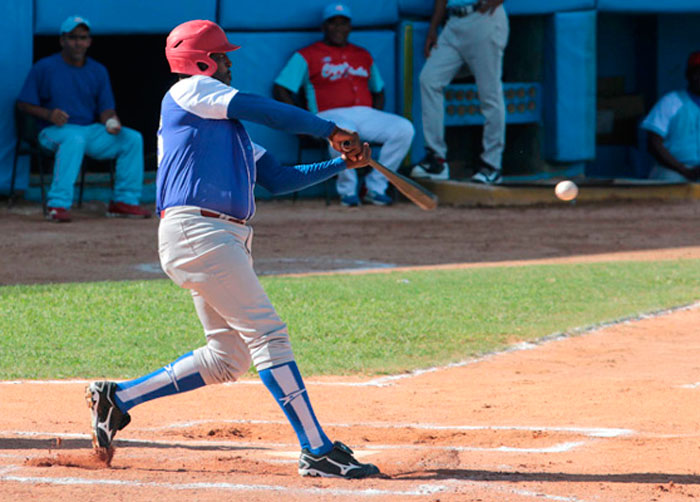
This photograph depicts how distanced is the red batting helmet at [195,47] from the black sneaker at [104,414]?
1286 mm

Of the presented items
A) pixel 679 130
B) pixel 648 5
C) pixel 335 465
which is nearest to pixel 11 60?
pixel 648 5

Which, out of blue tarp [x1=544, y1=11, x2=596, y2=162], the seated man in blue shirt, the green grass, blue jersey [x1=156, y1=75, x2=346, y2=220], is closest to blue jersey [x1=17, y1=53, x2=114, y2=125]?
the seated man in blue shirt

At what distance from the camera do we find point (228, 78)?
15.0 feet

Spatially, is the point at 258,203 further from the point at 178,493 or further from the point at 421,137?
the point at 178,493

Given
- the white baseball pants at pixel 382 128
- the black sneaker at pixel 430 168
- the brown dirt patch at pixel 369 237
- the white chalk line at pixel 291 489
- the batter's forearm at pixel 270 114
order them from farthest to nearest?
the black sneaker at pixel 430 168, the white baseball pants at pixel 382 128, the brown dirt patch at pixel 369 237, the batter's forearm at pixel 270 114, the white chalk line at pixel 291 489

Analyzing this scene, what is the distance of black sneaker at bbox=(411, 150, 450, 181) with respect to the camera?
14266 mm

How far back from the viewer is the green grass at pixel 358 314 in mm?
6844

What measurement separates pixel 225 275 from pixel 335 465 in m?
0.80

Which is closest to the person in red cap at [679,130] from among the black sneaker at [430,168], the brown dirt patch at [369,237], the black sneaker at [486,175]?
the brown dirt patch at [369,237]

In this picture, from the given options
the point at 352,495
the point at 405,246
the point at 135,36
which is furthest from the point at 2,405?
the point at 135,36

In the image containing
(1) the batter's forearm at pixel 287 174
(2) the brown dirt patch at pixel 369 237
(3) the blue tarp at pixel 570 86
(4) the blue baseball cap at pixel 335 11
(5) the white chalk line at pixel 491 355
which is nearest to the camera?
(1) the batter's forearm at pixel 287 174

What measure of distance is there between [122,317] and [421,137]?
754cm

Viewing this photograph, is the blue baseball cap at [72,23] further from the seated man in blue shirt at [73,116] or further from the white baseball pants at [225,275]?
the white baseball pants at [225,275]

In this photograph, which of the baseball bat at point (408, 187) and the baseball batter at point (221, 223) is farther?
the baseball bat at point (408, 187)
